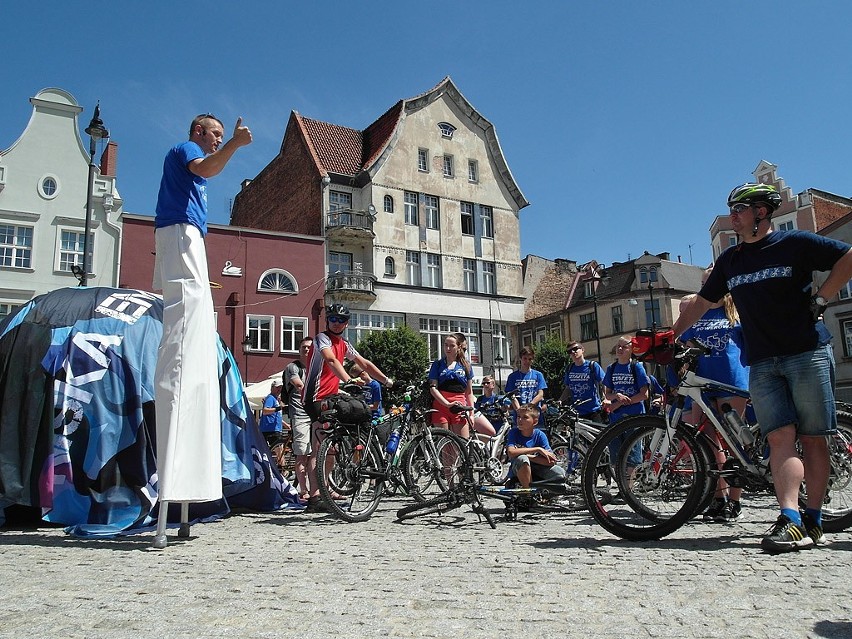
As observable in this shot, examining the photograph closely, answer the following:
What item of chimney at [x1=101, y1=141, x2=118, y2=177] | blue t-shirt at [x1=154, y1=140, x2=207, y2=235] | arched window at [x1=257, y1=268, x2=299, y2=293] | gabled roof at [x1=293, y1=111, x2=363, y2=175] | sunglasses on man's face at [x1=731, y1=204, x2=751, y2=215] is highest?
gabled roof at [x1=293, y1=111, x2=363, y2=175]

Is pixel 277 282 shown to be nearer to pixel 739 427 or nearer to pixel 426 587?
pixel 739 427

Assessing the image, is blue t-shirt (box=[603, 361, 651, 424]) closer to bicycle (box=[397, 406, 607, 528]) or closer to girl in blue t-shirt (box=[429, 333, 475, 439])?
girl in blue t-shirt (box=[429, 333, 475, 439])

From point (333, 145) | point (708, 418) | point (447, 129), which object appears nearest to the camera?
point (708, 418)

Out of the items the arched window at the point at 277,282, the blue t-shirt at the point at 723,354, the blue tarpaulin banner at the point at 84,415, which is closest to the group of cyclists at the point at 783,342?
the blue t-shirt at the point at 723,354

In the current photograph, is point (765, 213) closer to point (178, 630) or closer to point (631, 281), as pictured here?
point (178, 630)

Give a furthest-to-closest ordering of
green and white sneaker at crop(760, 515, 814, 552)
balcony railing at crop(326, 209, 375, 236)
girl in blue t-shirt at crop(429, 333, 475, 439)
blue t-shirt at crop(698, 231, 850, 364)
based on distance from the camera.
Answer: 1. balcony railing at crop(326, 209, 375, 236)
2. girl in blue t-shirt at crop(429, 333, 475, 439)
3. blue t-shirt at crop(698, 231, 850, 364)
4. green and white sneaker at crop(760, 515, 814, 552)

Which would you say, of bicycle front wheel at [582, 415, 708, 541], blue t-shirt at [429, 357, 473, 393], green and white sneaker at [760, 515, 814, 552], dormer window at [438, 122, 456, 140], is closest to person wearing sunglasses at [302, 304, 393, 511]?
→ blue t-shirt at [429, 357, 473, 393]

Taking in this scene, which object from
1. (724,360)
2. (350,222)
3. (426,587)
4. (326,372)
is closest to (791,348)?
(724,360)

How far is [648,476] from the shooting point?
4.68m

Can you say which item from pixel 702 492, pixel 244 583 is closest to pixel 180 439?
pixel 244 583

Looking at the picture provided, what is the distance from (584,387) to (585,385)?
0.10 feet

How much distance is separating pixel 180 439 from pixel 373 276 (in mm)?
32918

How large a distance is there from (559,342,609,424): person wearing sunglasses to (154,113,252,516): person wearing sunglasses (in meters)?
5.66

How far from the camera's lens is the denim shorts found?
414 cm
